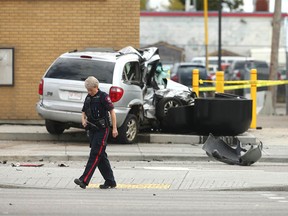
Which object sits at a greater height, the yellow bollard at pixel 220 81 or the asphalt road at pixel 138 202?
the yellow bollard at pixel 220 81

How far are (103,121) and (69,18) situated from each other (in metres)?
9.13

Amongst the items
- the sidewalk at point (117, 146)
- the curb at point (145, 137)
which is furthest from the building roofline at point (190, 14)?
the curb at point (145, 137)

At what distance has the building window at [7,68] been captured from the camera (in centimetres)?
2058

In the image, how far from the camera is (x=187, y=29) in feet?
195

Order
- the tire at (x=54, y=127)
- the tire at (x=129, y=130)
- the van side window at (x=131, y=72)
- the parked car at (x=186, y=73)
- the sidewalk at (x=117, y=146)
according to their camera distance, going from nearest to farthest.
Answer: the sidewalk at (x=117, y=146)
the tire at (x=129, y=130)
the van side window at (x=131, y=72)
the tire at (x=54, y=127)
the parked car at (x=186, y=73)

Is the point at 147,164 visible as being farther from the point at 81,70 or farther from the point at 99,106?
the point at 99,106

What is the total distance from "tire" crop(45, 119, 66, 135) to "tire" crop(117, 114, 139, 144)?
1470mm

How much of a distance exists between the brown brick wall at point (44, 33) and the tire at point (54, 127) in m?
2.64

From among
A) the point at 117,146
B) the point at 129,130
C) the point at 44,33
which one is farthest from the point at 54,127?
the point at 44,33

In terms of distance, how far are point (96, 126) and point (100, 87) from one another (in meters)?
4.86

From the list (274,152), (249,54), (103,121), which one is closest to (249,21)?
(249,54)

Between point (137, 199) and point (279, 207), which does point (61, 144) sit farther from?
point (279, 207)

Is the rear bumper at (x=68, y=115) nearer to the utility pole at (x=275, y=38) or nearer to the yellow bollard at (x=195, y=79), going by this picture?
the yellow bollard at (x=195, y=79)

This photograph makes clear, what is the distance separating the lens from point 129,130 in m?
17.3
